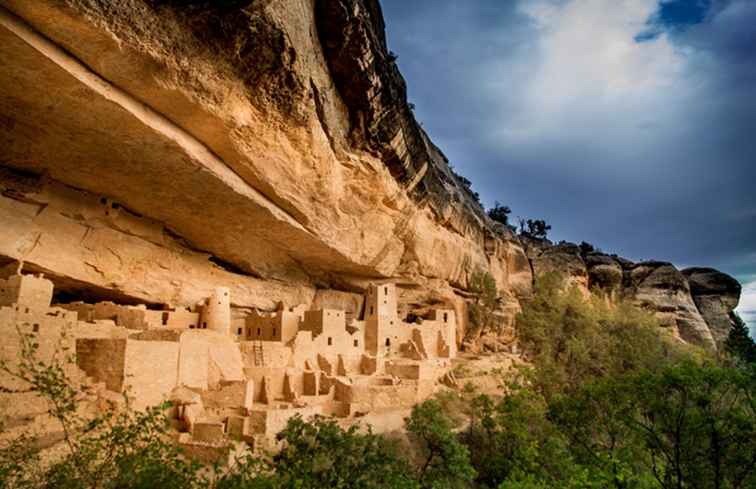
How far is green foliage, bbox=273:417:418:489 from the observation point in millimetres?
9953

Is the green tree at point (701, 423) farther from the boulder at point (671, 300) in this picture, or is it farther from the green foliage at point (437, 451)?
the boulder at point (671, 300)

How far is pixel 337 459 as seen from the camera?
423 inches

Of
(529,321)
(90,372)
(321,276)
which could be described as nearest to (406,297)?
(321,276)

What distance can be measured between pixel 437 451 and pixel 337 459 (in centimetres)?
486

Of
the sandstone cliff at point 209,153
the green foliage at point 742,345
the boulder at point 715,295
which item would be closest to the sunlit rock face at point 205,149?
the sandstone cliff at point 209,153

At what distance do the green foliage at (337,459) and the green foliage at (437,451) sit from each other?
192cm

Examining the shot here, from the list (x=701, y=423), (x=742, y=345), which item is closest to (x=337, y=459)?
(x=701, y=423)

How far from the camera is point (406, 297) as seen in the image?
26.1 meters

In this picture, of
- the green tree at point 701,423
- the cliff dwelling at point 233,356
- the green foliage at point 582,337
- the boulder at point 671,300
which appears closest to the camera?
the green tree at point 701,423

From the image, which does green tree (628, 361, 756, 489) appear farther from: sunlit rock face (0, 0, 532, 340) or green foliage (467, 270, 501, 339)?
green foliage (467, 270, 501, 339)

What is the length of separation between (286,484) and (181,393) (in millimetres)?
5549

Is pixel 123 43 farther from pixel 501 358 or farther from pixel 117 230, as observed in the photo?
pixel 501 358

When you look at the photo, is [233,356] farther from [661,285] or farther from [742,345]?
[661,285]

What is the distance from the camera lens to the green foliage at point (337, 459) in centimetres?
995
